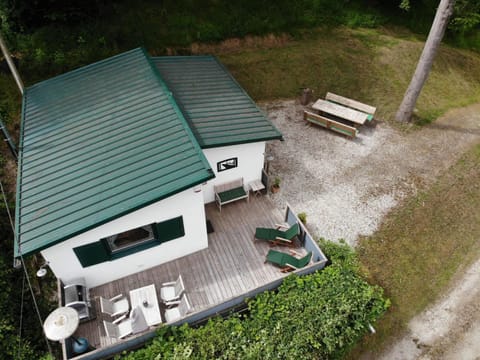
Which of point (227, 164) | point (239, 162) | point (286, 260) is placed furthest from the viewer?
point (239, 162)

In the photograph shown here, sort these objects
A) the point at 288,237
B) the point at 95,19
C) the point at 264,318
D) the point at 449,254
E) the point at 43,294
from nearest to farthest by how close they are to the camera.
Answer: the point at 264,318 < the point at 43,294 < the point at 288,237 < the point at 449,254 < the point at 95,19

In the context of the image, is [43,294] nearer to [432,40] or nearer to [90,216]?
[90,216]

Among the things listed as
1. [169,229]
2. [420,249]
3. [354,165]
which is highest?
[169,229]

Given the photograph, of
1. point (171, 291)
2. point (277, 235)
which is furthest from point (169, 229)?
point (277, 235)

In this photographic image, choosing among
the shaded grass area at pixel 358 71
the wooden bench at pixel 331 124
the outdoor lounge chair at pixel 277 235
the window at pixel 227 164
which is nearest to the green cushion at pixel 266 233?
the outdoor lounge chair at pixel 277 235

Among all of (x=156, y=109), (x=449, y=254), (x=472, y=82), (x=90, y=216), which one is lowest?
(x=449, y=254)

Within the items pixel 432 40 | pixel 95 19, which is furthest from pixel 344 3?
pixel 95 19

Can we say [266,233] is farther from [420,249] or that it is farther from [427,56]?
[427,56]
